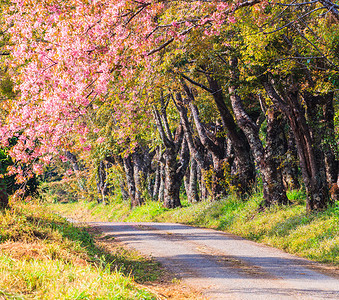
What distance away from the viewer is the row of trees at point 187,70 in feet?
36.6

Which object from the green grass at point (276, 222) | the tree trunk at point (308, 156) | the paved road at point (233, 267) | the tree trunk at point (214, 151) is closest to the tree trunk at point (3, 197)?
the paved road at point (233, 267)

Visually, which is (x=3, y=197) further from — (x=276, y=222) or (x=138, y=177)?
(x=138, y=177)

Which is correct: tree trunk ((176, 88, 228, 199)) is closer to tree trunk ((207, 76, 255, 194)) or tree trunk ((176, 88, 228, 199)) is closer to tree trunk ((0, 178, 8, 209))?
tree trunk ((207, 76, 255, 194))

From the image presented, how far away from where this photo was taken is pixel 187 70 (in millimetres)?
18328

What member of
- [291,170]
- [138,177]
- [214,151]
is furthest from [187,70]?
[138,177]

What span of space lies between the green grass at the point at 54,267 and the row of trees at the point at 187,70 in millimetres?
2824

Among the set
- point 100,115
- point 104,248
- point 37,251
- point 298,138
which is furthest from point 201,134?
point 37,251

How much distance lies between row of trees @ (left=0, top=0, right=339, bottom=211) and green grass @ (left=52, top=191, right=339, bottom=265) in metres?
0.75

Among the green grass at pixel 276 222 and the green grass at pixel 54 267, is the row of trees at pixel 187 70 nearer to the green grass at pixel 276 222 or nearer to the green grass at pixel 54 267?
the green grass at pixel 276 222

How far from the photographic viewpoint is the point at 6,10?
603 inches

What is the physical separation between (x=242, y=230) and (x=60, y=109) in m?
8.30

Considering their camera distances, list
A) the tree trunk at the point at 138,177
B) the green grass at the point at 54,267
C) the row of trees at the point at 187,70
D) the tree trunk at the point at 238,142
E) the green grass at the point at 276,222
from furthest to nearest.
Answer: the tree trunk at the point at 138,177 < the tree trunk at the point at 238,142 < the green grass at the point at 276,222 < the row of trees at the point at 187,70 < the green grass at the point at 54,267

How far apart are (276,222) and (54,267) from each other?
9667 mm

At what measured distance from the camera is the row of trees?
11.2m
